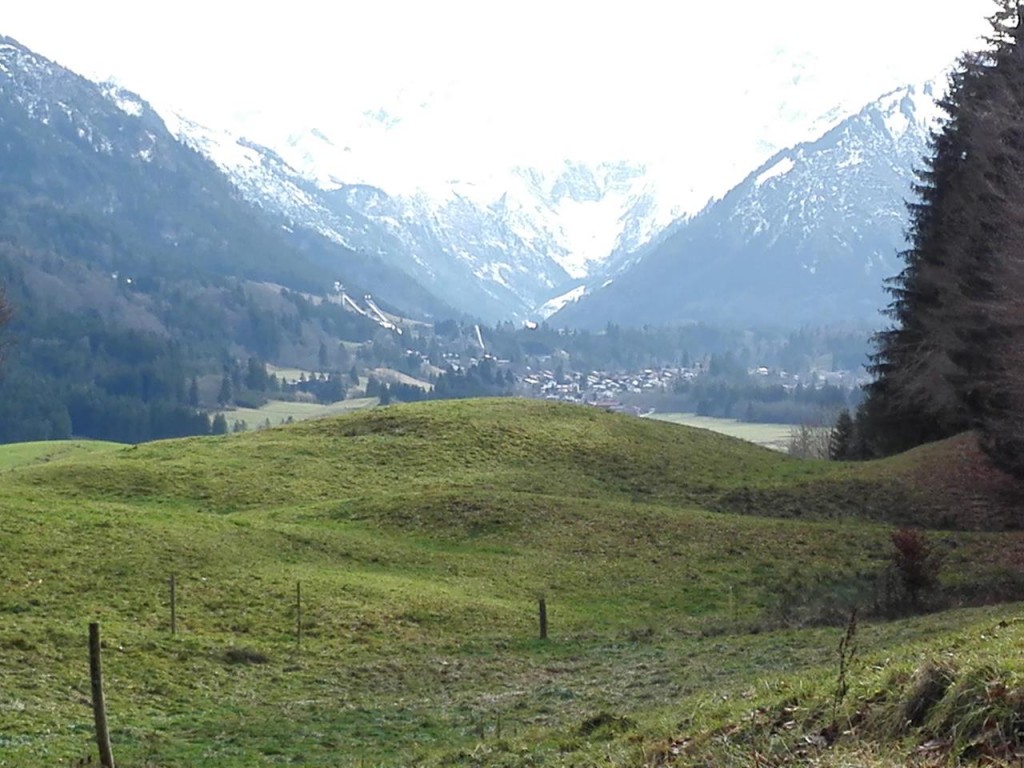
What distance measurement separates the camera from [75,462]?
55125mm

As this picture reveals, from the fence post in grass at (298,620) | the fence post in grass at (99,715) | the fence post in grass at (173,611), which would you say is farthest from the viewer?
the fence post in grass at (298,620)

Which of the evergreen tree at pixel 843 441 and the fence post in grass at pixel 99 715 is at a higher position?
the evergreen tree at pixel 843 441

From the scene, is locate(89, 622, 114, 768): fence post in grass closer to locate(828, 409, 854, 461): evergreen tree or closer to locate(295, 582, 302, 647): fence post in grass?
locate(295, 582, 302, 647): fence post in grass

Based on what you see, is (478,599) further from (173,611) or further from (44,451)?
(44,451)

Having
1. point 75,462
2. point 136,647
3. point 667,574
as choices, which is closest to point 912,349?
point 667,574

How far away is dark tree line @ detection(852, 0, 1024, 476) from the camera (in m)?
43.8

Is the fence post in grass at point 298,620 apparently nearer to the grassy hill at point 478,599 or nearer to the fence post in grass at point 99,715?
the grassy hill at point 478,599

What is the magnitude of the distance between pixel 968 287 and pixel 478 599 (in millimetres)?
27437

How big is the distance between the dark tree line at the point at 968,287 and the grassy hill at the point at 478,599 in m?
4.48

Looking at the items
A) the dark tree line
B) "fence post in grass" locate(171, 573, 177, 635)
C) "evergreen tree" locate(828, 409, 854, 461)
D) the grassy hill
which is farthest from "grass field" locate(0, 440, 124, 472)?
"evergreen tree" locate(828, 409, 854, 461)

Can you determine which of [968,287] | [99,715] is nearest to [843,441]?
[968,287]

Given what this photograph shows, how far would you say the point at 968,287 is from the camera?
4988 centimetres

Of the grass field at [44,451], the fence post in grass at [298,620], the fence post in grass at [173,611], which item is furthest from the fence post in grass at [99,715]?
the grass field at [44,451]

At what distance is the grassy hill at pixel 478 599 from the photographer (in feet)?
47.1
